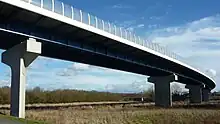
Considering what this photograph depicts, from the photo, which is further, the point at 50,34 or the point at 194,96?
the point at 194,96

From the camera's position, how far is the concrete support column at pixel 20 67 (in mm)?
34938

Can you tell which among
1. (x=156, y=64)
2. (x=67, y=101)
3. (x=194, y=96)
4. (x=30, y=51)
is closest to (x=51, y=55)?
(x=30, y=51)

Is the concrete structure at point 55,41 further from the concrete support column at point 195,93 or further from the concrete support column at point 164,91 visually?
the concrete support column at point 195,93

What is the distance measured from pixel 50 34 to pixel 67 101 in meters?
63.2

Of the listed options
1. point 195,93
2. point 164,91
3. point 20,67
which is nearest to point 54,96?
point 164,91

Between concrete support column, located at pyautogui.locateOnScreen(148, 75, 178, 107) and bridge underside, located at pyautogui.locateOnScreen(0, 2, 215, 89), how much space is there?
10.3 metres

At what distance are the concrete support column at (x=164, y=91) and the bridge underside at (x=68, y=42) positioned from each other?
1033 cm

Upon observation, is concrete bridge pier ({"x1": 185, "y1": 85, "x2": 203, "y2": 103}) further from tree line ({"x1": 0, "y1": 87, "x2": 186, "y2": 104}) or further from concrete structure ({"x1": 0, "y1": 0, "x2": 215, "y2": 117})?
concrete structure ({"x1": 0, "y1": 0, "x2": 215, "y2": 117})

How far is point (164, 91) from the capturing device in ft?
256

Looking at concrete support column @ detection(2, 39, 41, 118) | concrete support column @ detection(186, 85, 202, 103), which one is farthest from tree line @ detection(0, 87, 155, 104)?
concrete support column @ detection(2, 39, 41, 118)

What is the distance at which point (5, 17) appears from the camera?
108ft

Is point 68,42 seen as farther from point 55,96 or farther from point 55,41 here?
point 55,96

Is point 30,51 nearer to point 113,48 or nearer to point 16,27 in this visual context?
point 16,27

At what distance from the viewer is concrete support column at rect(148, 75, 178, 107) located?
77375mm
